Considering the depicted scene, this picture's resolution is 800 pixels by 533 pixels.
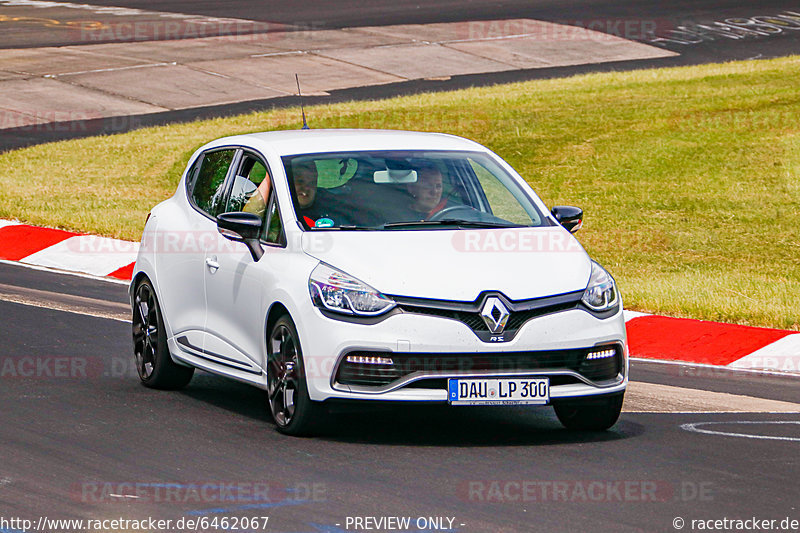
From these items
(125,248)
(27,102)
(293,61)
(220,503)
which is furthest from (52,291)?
(293,61)

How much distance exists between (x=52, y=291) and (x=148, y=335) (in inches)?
159

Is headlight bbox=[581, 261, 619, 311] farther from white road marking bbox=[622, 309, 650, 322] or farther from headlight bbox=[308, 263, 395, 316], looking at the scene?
white road marking bbox=[622, 309, 650, 322]

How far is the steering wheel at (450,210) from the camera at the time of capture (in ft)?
29.5

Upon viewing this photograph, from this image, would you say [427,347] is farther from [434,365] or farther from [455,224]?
[455,224]

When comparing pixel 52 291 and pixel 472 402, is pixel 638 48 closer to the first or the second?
pixel 52 291

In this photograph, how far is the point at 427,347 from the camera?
7898 mm

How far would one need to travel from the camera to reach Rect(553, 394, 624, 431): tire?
8.51 m

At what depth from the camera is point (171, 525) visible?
6469 millimetres

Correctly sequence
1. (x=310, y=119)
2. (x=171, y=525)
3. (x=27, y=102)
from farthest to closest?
(x=27, y=102) → (x=310, y=119) → (x=171, y=525)
